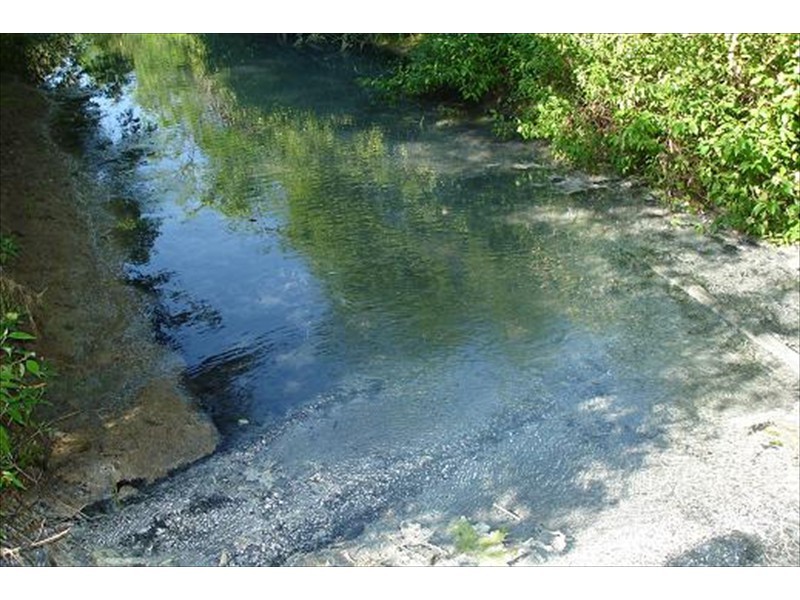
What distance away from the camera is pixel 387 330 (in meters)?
4.60

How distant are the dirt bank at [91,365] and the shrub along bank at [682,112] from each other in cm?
362

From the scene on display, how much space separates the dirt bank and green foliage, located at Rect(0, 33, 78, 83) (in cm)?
448

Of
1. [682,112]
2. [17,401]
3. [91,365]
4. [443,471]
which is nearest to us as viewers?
[17,401]

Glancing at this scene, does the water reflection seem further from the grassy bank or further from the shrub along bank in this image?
the grassy bank

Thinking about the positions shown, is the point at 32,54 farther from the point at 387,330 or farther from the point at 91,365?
the point at 387,330

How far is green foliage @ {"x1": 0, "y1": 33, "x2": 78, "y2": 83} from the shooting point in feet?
33.8

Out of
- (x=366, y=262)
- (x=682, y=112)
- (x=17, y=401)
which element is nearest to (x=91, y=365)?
(x=17, y=401)

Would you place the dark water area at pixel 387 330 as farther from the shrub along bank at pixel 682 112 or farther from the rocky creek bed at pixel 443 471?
the shrub along bank at pixel 682 112

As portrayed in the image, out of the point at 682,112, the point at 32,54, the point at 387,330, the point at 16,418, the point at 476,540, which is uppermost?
the point at 32,54

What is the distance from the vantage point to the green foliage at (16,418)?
3026mm

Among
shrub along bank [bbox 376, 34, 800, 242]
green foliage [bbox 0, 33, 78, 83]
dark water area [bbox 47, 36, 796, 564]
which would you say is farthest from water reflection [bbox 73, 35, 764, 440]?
green foliage [bbox 0, 33, 78, 83]

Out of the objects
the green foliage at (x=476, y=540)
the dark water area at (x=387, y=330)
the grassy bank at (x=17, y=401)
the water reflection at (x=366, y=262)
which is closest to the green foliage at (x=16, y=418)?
the grassy bank at (x=17, y=401)

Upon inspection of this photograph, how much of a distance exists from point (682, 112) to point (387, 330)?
101 inches
